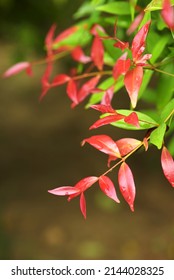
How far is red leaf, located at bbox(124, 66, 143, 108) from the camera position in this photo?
971mm

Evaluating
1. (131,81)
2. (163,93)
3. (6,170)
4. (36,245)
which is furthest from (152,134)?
(6,170)

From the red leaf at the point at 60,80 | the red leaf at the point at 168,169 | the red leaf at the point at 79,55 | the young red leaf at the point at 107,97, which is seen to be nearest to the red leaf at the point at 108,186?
the red leaf at the point at 168,169

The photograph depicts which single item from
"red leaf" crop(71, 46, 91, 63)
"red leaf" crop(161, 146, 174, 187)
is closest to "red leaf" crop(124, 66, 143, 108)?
"red leaf" crop(161, 146, 174, 187)

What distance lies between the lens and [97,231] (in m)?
3.55

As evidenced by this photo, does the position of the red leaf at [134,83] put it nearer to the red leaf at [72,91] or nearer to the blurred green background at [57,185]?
the red leaf at [72,91]

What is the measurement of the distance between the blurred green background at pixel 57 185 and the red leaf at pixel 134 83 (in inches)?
87.2

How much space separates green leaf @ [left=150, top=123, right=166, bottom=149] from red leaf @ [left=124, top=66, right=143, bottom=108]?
0.23 ft

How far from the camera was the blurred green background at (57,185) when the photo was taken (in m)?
3.44

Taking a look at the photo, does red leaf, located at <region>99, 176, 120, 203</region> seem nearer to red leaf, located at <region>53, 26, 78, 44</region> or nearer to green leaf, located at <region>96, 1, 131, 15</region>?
green leaf, located at <region>96, 1, 131, 15</region>

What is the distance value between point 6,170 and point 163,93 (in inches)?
119

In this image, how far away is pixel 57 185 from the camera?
3.94m

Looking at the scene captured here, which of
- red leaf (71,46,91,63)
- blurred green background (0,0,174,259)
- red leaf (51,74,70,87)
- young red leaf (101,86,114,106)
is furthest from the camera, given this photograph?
blurred green background (0,0,174,259)
